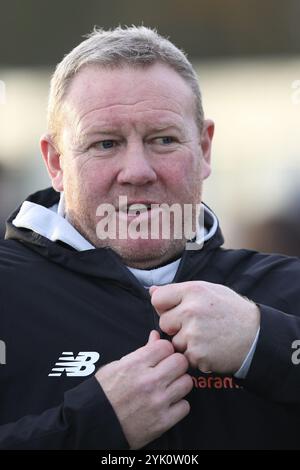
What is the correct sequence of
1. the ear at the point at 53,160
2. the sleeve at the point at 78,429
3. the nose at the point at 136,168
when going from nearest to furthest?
the sleeve at the point at 78,429 → the nose at the point at 136,168 → the ear at the point at 53,160

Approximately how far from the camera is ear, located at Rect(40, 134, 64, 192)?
7.88 feet

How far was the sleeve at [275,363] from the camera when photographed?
6.08 feet

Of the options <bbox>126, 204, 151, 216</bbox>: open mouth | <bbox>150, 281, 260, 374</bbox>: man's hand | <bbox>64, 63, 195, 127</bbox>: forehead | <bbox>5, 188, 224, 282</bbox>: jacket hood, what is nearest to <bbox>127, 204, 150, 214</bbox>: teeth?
<bbox>126, 204, 151, 216</bbox>: open mouth

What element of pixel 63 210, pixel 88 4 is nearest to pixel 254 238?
pixel 63 210

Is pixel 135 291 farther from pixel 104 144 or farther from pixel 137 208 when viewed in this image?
pixel 104 144

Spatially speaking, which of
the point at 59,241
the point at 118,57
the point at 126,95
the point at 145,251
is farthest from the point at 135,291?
the point at 118,57

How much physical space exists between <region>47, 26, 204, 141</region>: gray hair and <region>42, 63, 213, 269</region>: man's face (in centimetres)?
3

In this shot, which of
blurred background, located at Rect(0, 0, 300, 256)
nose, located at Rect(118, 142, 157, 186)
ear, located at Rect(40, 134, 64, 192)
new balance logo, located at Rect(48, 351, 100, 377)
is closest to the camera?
new balance logo, located at Rect(48, 351, 100, 377)

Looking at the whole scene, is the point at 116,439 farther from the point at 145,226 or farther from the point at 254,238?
the point at 254,238

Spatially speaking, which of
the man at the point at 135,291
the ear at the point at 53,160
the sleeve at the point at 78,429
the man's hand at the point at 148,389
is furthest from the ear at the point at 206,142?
the sleeve at the point at 78,429

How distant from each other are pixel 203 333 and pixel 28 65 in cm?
585

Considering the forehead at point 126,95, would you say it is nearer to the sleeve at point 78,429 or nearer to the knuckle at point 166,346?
the knuckle at point 166,346

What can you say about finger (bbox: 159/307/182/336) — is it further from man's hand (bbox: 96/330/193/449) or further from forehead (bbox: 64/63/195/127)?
forehead (bbox: 64/63/195/127)

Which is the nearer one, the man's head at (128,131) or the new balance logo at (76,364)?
the new balance logo at (76,364)
